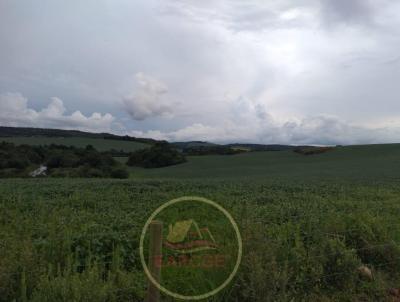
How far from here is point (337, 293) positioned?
534 cm

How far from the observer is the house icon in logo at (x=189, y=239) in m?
5.02

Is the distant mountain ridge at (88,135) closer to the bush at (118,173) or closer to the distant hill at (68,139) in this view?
the distant hill at (68,139)

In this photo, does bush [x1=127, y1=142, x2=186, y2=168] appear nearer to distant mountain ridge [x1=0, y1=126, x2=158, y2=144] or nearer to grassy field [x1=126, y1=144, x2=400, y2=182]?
grassy field [x1=126, y1=144, x2=400, y2=182]

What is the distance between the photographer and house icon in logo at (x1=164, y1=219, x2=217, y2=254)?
502 centimetres

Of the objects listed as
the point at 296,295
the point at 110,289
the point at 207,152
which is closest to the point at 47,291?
the point at 110,289

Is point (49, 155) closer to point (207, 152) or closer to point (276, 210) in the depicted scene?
point (207, 152)

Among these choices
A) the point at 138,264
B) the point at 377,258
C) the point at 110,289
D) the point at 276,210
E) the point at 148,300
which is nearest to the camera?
the point at 148,300

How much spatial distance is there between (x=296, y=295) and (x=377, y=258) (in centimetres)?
233

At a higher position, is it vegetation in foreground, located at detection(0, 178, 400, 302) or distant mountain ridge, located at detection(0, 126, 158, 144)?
distant mountain ridge, located at detection(0, 126, 158, 144)

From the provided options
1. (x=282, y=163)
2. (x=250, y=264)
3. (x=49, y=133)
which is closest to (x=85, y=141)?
(x=49, y=133)

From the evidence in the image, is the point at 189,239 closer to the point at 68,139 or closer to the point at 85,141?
the point at 85,141

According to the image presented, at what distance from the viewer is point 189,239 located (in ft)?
17.1

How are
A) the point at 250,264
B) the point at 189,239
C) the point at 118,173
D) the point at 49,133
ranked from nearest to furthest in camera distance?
the point at 250,264
the point at 189,239
the point at 118,173
the point at 49,133

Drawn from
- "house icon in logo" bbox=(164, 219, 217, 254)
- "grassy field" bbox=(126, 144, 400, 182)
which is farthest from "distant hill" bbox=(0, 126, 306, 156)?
"house icon in logo" bbox=(164, 219, 217, 254)
